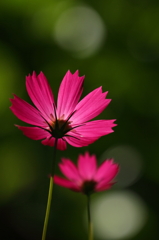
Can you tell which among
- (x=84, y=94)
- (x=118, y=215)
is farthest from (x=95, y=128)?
(x=84, y=94)

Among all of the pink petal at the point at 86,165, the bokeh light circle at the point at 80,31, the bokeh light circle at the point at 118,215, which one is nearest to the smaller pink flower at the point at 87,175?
the pink petal at the point at 86,165

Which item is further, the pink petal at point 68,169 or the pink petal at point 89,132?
the pink petal at point 68,169

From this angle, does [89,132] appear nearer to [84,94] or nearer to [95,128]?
[95,128]

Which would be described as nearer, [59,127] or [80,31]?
[59,127]

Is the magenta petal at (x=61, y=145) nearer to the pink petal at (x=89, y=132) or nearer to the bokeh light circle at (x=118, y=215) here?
the pink petal at (x=89, y=132)

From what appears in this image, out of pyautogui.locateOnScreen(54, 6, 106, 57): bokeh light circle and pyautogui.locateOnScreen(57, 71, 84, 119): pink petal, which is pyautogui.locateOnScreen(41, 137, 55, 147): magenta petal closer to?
pyautogui.locateOnScreen(57, 71, 84, 119): pink petal

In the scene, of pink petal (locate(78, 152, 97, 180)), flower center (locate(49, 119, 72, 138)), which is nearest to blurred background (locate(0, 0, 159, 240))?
pink petal (locate(78, 152, 97, 180))

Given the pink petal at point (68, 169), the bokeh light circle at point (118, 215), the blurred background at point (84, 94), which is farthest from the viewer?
the blurred background at point (84, 94)

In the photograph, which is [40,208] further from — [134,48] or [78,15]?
[78,15]
